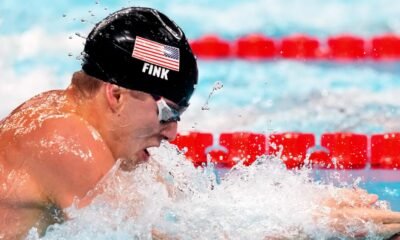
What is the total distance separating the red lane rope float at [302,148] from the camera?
6.05m

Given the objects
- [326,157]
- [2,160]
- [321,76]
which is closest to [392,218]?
[2,160]

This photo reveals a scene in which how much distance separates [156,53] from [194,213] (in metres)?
0.50

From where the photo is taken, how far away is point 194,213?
2.29m

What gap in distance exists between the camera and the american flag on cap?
220 centimetres

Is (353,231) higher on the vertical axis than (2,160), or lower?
lower

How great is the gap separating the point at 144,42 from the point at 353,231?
0.80 metres

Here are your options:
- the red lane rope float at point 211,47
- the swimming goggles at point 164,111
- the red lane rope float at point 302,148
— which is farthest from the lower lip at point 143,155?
the red lane rope float at point 211,47

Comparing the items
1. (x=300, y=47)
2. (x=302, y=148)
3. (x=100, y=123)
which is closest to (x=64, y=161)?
(x=100, y=123)

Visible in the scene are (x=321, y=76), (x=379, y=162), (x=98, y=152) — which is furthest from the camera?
(x=321, y=76)

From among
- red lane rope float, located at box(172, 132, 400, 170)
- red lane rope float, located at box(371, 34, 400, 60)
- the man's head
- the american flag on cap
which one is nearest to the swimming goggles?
the man's head

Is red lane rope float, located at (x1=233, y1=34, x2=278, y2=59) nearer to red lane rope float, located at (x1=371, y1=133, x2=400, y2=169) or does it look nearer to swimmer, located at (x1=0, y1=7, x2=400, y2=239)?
red lane rope float, located at (x1=371, y1=133, x2=400, y2=169)

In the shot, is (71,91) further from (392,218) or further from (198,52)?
(198,52)

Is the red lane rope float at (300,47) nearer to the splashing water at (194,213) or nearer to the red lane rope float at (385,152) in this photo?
the red lane rope float at (385,152)

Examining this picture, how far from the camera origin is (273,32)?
699 cm
